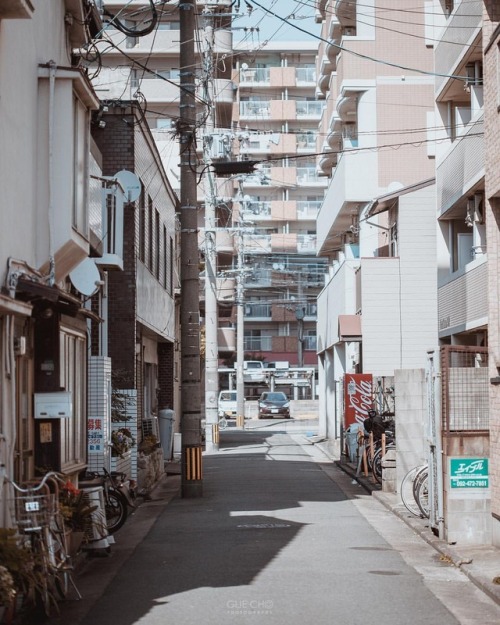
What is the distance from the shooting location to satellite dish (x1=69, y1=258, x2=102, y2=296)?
15.8 metres

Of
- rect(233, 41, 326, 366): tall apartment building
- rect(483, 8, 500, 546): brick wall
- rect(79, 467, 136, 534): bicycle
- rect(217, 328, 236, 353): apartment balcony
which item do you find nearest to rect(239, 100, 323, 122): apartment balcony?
rect(233, 41, 326, 366): tall apartment building

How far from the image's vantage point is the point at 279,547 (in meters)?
14.6

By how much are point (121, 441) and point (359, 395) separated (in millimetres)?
11300

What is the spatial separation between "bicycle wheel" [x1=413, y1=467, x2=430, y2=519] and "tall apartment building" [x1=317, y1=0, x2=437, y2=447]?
11.0 m

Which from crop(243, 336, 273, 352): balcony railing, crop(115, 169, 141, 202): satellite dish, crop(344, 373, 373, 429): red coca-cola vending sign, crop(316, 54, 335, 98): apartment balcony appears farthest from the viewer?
crop(243, 336, 273, 352): balcony railing

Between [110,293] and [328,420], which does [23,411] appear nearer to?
[110,293]

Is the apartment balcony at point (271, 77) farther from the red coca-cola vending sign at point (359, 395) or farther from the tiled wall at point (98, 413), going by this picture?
the tiled wall at point (98, 413)

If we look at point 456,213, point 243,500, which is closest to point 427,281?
point 456,213

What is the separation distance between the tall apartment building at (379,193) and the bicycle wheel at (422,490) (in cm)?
1098

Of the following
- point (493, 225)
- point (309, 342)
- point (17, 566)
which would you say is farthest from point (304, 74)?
point (17, 566)

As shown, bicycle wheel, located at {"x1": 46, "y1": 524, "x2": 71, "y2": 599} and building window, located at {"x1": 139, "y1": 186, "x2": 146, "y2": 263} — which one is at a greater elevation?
building window, located at {"x1": 139, "y1": 186, "x2": 146, "y2": 263}

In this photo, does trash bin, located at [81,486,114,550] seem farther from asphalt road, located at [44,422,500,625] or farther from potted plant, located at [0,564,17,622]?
potted plant, located at [0,564,17,622]

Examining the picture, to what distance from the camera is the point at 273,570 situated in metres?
12.6

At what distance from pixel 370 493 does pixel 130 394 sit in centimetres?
549
